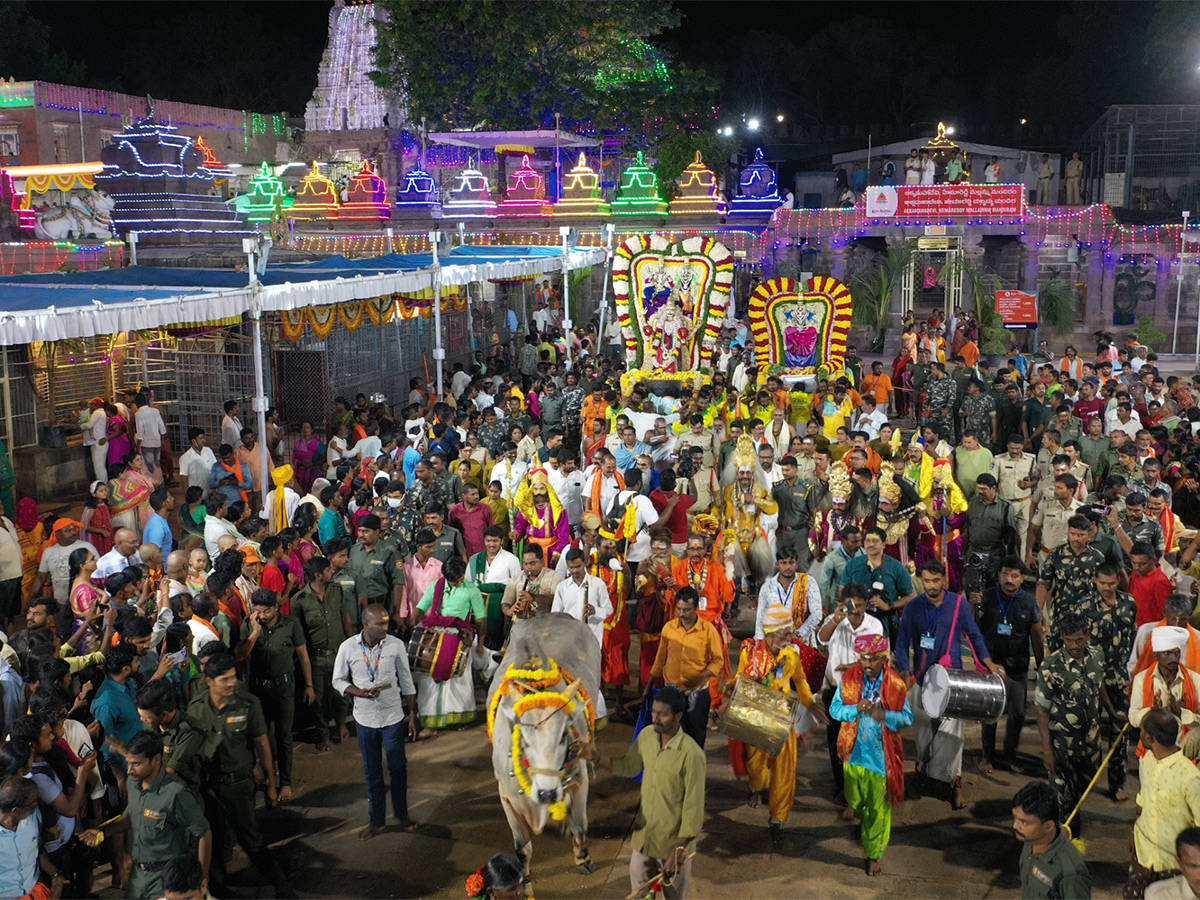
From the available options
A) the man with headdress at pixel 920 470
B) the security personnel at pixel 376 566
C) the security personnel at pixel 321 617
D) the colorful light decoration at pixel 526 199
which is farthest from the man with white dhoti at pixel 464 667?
the colorful light decoration at pixel 526 199

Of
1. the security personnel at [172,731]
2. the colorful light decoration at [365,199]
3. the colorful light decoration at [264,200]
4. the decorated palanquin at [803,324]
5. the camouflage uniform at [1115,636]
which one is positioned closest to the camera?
the security personnel at [172,731]

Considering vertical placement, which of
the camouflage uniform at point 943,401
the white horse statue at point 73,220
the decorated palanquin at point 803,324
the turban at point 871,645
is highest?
the white horse statue at point 73,220

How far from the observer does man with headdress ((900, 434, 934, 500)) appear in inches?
393

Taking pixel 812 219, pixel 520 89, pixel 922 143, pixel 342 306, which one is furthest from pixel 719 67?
pixel 342 306

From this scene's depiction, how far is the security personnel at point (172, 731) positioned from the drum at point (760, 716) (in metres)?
2.85

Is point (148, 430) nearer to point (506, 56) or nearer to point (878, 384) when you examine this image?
point (878, 384)

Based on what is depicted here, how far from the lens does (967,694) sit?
6.79 meters

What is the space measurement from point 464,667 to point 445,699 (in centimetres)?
33

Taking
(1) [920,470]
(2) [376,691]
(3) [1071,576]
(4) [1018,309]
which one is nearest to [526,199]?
(4) [1018,309]

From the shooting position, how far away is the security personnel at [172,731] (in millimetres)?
5891

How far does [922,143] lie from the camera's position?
151ft

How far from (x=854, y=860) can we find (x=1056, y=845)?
2.08 meters

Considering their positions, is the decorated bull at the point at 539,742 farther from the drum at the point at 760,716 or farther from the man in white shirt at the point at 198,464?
the man in white shirt at the point at 198,464

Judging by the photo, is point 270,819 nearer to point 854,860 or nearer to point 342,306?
point 854,860
